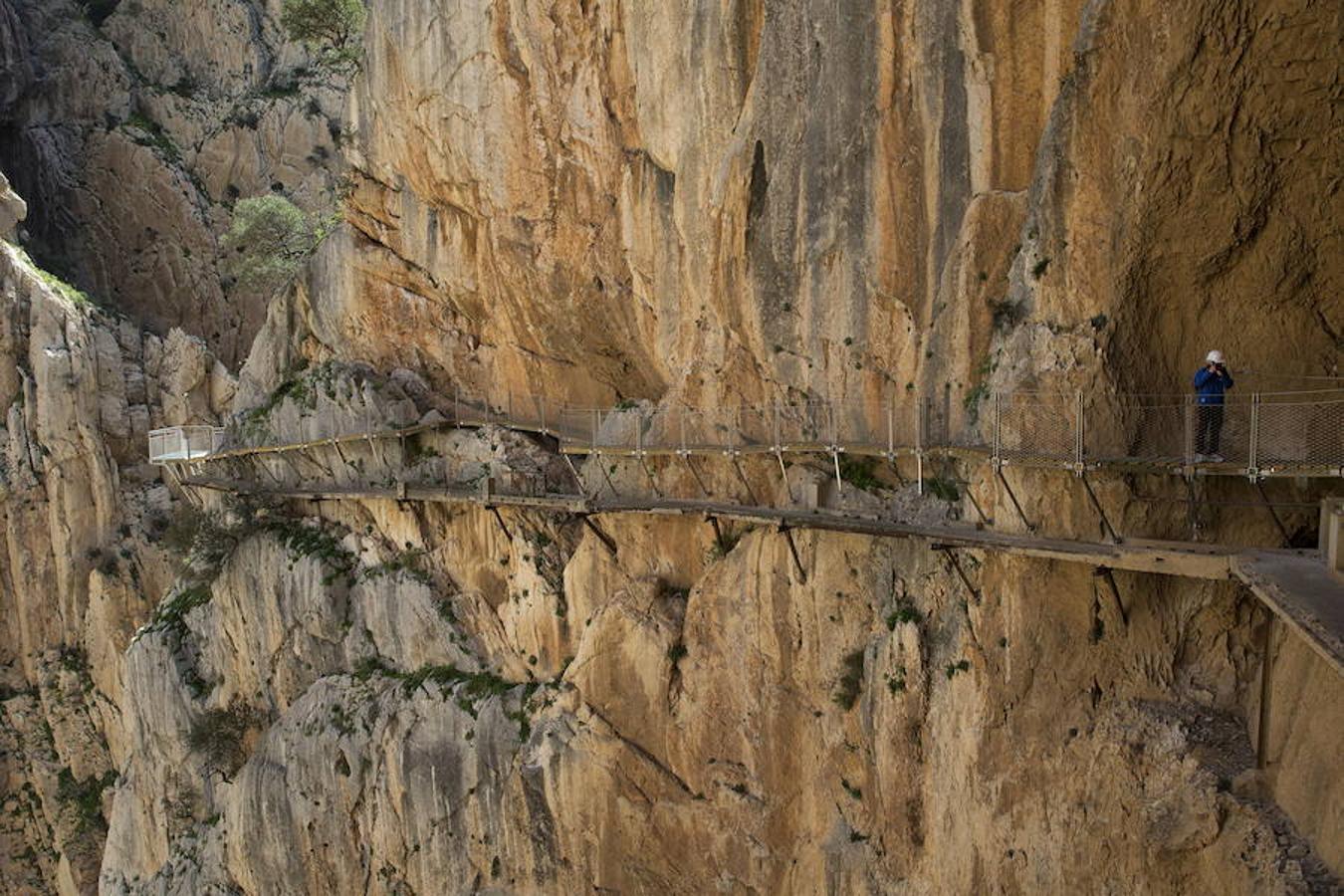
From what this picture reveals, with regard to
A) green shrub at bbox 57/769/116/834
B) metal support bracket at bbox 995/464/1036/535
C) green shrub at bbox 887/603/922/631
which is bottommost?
green shrub at bbox 57/769/116/834

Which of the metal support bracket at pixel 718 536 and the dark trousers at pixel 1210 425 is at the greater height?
the dark trousers at pixel 1210 425

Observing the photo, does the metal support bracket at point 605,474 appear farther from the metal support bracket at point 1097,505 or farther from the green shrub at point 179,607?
the green shrub at point 179,607

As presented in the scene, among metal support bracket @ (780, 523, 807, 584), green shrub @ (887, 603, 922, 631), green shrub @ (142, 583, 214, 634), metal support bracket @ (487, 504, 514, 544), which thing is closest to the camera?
green shrub @ (887, 603, 922, 631)

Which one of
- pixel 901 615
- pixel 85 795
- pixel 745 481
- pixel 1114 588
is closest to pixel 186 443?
pixel 85 795

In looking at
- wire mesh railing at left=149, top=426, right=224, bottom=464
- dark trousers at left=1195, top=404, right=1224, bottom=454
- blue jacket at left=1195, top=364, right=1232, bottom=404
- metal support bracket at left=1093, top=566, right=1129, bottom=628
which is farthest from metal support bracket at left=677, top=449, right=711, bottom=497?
wire mesh railing at left=149, top=426, right=224, bottom=464

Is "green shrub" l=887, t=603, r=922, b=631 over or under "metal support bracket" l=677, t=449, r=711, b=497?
under

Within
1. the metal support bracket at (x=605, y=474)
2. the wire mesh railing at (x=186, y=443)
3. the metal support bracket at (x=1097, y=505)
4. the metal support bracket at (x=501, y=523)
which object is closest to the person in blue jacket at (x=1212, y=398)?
the metal support bracket at (x=1097, y=505)

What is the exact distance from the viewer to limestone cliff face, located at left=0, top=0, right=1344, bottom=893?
1116 centimetres

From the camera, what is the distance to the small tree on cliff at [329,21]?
1524 inches

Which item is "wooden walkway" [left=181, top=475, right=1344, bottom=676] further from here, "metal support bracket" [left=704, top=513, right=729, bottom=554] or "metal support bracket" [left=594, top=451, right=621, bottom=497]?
"metal support bracket" [left=594, top=451, right=621, bottom=497]

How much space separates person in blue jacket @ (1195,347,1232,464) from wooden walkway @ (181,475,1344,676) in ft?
3.51

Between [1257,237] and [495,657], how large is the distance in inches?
720

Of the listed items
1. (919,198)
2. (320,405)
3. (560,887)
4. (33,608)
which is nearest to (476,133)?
(320,405)

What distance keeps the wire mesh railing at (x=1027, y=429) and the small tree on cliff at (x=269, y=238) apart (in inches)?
1033
